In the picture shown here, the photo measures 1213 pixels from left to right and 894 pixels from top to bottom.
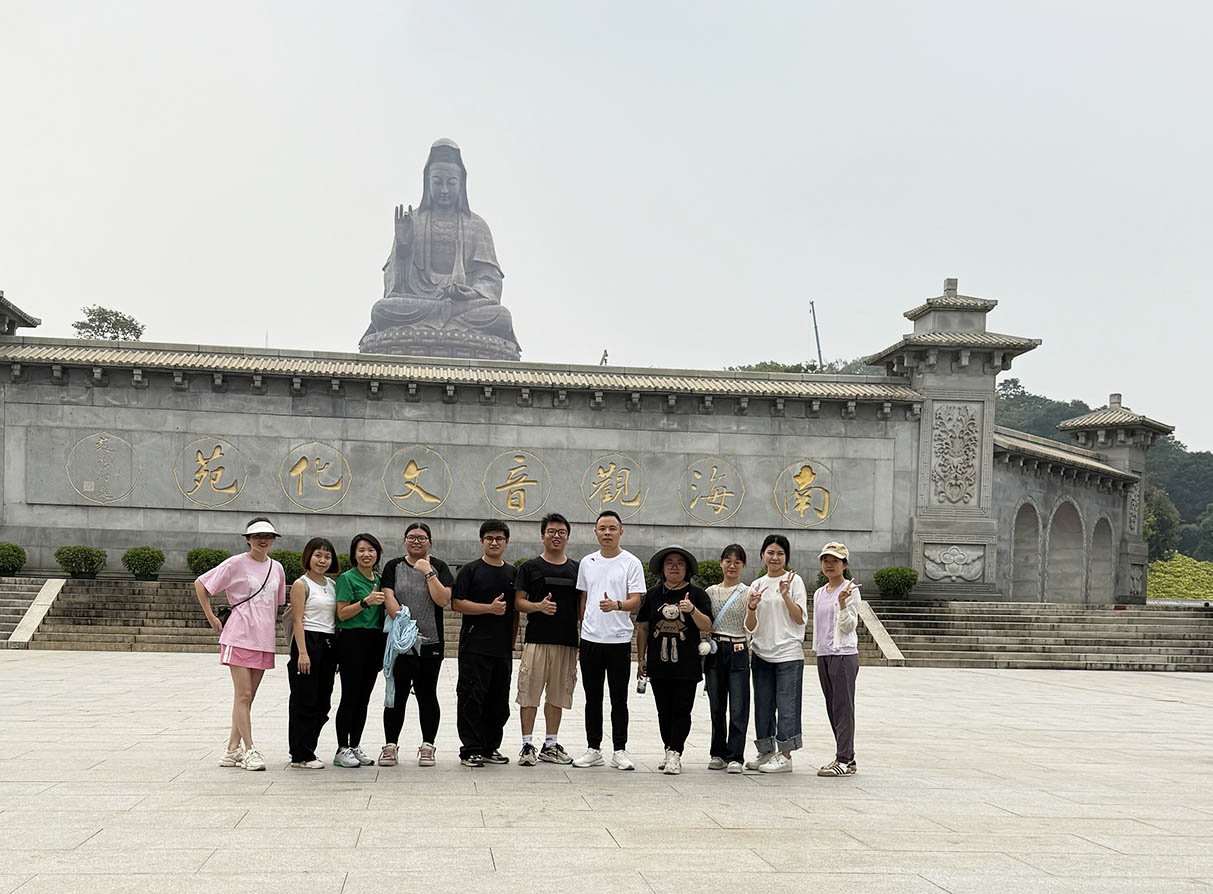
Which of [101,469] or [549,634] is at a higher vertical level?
[101,469]

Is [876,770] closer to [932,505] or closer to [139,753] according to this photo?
[139,753]

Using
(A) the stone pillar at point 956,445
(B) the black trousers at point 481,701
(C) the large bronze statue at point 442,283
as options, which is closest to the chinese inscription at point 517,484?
(A) the stone pillar at point 956,445

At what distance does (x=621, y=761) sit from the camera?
7.21 m

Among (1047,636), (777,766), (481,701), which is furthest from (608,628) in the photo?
(1047,636)

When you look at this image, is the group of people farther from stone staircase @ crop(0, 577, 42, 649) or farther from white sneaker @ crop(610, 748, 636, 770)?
stone staircase @ crop(0, 577, 42, 649)

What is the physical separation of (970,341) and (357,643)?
18169mm

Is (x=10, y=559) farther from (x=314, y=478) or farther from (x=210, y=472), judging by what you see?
(x=314, y=478)

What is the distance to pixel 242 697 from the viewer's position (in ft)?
22.7

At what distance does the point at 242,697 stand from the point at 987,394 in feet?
63.0

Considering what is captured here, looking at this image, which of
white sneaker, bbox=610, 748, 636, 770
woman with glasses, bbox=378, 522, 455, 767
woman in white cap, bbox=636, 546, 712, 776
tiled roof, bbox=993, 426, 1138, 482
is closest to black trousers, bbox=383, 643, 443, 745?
woman with glasses, bbox=378, 522, 455, 767

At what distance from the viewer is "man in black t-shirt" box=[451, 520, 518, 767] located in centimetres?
725

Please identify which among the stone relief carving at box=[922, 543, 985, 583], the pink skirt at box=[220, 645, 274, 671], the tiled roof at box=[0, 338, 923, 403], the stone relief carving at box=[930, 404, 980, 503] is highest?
the tiled roof at box=[0, 338, 923, 403]

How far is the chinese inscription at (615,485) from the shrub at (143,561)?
7472mm

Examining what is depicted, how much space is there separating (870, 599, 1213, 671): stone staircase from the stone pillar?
1313 mm
